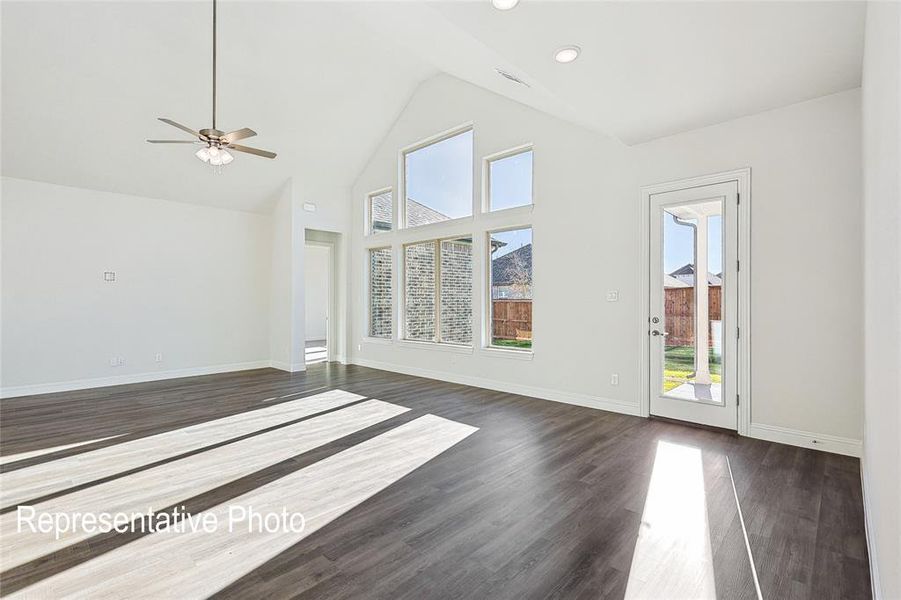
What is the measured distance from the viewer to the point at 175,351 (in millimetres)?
6949

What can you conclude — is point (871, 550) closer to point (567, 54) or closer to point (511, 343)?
point (567, 54)

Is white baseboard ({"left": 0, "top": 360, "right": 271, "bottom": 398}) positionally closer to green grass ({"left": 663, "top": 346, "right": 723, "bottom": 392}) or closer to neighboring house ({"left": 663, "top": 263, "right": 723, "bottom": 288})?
green grass ({"left": 663, "top": 346, "right": 723, "bottom": 392})

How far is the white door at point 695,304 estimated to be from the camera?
3.91 meters

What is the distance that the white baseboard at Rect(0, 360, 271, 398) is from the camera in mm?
5609

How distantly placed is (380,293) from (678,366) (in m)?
5.13

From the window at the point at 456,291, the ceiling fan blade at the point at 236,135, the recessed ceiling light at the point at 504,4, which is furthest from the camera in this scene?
the window at the point at 456,291

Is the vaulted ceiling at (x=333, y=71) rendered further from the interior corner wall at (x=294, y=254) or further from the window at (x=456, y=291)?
the window at (x=456, y=291)

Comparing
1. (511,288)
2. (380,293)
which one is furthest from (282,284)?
(511,288)

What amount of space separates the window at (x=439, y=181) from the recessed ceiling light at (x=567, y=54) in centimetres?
320

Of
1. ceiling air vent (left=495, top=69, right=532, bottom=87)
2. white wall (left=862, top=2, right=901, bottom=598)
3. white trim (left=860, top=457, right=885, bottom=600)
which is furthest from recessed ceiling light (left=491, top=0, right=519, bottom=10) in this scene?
white trim (left=860, top=457, right=885, bottom=600)

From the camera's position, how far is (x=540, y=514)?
2.46 meters

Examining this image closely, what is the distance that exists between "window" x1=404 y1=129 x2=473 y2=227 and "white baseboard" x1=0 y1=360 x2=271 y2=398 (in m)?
3.99

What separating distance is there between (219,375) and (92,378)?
5.40 feet

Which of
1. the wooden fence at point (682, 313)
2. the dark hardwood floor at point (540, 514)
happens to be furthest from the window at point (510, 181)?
the dark hardwood floor at point (540, 514)
